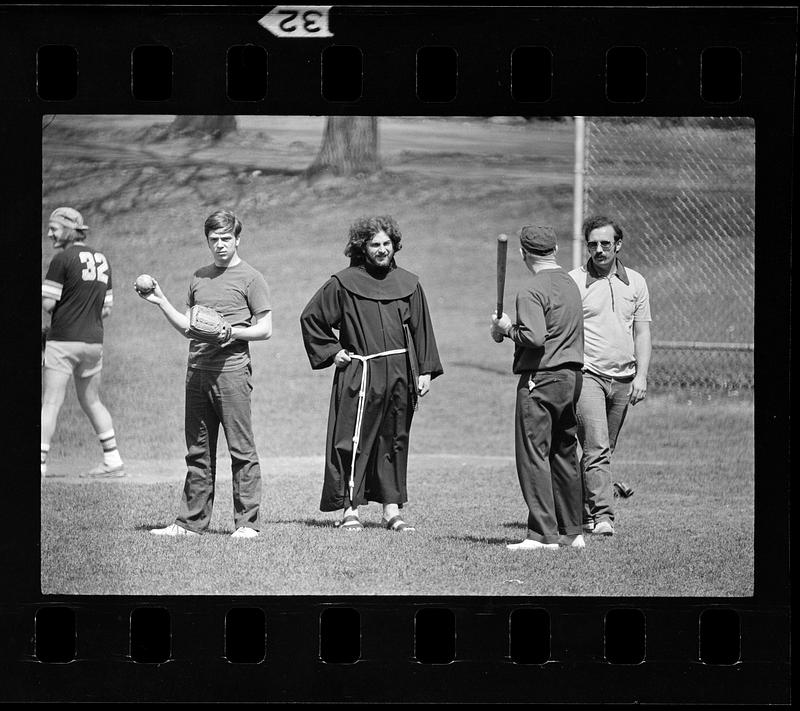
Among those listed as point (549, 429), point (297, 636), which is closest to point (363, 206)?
point (549, 429)

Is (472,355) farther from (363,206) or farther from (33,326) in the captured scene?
(33,326)

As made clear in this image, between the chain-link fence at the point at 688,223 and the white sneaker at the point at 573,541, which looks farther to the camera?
the white sneaker at the point at 573,541

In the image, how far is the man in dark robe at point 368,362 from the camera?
1066cm

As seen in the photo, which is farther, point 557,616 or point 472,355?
point 472,355

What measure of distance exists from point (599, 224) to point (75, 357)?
9.56 ft

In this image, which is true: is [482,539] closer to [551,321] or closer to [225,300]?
[551,321]

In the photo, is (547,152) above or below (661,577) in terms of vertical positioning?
above

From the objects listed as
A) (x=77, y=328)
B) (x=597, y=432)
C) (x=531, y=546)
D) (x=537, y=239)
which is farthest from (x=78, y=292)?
(x=597, y=432)

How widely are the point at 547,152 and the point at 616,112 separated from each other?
53 centimetres

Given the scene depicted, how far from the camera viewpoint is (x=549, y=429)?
10578 mm

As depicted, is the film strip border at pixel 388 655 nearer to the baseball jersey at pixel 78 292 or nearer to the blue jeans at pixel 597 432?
the blue jeans at pixel 597 432

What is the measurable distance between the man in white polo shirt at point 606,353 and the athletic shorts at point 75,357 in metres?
2.60

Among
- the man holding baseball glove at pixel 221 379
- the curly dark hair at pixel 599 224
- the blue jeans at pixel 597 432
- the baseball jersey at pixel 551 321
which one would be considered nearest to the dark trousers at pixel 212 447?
the man holding baseball glove at pixel 221 379

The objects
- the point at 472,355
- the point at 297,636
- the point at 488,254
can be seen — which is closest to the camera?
the point at 297,636
